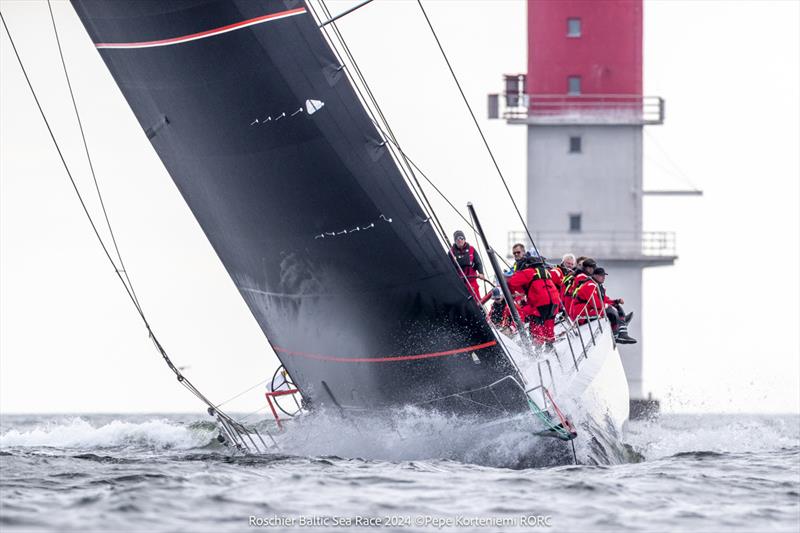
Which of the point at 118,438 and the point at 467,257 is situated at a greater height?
the point at 467,257

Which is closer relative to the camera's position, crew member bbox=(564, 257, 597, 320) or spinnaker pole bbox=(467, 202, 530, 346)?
spinnaker pole bbox=(467, 202, 530, 346)

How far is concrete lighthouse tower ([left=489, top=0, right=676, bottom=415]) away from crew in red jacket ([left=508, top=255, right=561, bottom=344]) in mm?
17128

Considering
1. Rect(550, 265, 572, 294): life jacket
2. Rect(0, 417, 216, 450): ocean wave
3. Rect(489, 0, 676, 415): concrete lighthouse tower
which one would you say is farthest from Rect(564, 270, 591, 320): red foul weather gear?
Rect(489, 0, 676, 415): concrete lighthouse tower

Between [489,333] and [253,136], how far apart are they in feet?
8.52

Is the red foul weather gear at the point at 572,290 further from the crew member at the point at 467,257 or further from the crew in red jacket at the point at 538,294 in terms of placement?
the crew member at the point at 467,257

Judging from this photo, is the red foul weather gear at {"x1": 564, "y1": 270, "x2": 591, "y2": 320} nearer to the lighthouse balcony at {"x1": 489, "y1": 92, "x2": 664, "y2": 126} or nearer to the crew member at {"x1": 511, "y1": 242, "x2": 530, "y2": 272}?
the crew member at {"x1": 511, "y1": 242, "x2": 530, "y2": 272}

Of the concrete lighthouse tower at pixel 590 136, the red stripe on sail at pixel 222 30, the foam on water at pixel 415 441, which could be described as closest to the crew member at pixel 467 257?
the foam on water at pixel 415 441

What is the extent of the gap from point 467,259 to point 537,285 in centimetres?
73

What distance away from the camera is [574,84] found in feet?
106

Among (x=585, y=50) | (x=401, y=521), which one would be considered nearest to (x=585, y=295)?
(x=401, y=521)

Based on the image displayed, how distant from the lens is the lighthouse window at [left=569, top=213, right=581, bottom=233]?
31844 mm

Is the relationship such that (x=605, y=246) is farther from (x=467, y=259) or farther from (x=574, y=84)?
(x=467, y=259)

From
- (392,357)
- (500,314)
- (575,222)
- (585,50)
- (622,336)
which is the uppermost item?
(585,50)

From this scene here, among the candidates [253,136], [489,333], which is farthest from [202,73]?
[489,333]
